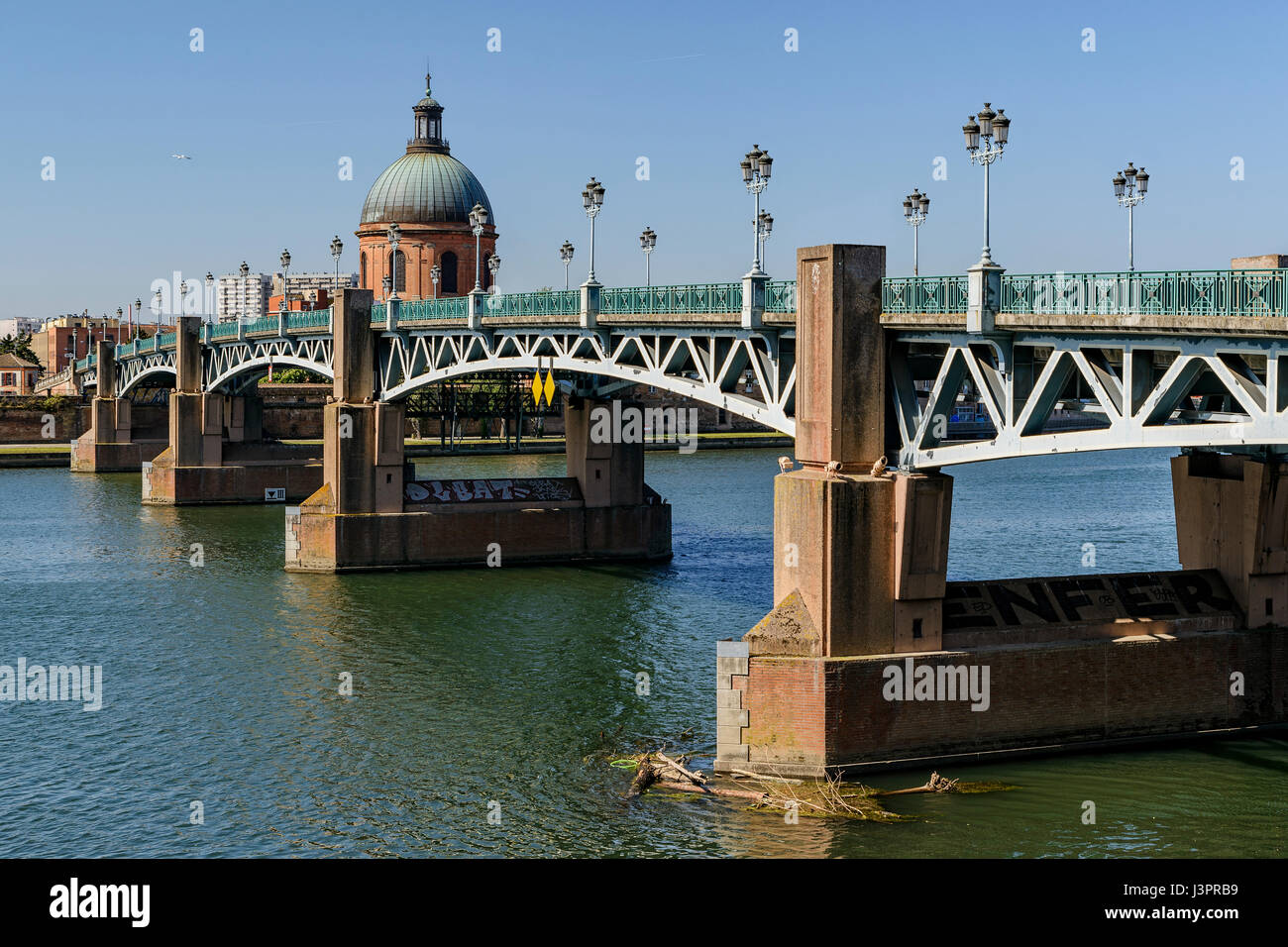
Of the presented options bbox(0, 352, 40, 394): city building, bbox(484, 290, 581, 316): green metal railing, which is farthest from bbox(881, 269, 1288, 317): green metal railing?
bbox(0, 352, 40, 394): city building

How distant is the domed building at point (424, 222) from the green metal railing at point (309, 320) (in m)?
33.6

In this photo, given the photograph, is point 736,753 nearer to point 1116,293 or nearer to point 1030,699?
point 1030,699

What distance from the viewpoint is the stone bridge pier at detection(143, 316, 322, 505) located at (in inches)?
2891

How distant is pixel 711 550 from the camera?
53312 millimetres

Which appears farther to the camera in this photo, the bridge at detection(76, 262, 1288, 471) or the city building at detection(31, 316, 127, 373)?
the city building at detection(31, 316, 127, 373)

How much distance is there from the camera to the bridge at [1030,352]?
68.0ft

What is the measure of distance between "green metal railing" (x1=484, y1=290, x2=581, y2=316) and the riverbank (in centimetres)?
3864

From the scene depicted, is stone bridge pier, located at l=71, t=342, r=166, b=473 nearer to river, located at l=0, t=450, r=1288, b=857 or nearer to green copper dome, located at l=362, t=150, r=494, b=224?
green copper dome, located at l=362, t=150, r=494, b=224

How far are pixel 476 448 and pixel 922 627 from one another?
7850 centimetres

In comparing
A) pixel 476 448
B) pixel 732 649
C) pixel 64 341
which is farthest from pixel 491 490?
pixel 64 341

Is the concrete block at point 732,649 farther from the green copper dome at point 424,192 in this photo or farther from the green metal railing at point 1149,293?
the green copper dome at point 424,192
